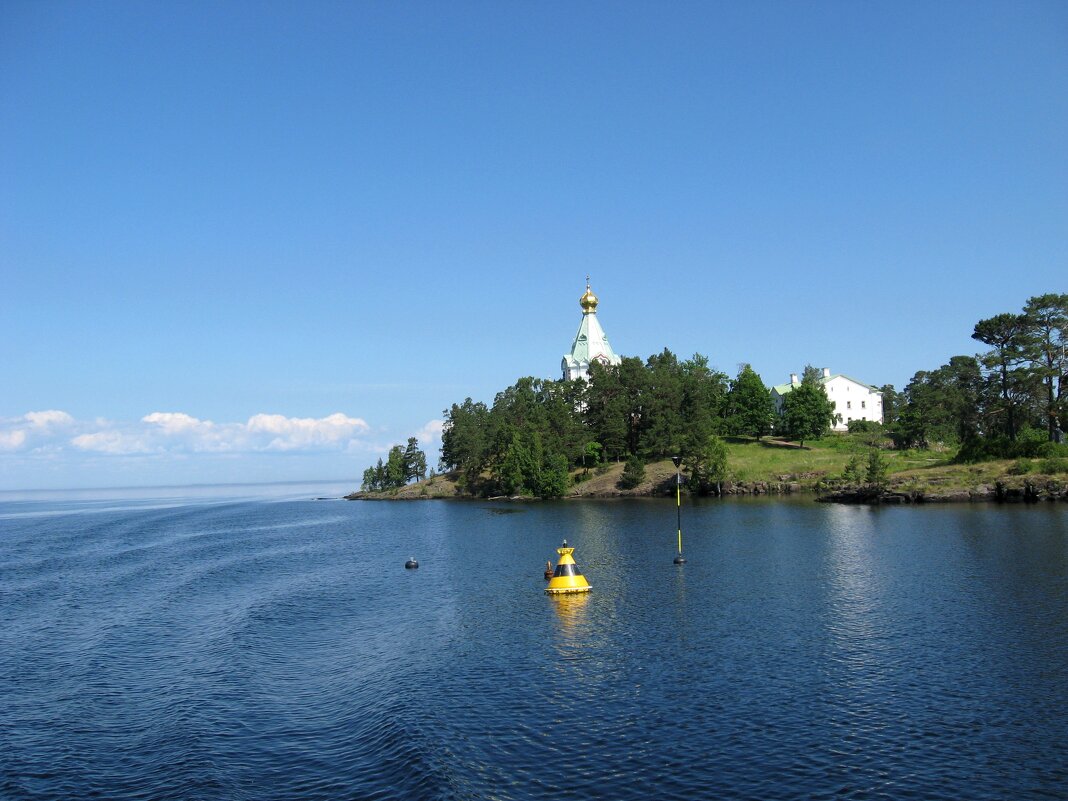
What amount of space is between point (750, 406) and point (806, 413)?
46.5 feet

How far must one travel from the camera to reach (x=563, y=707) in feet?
102

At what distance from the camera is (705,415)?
150 meters

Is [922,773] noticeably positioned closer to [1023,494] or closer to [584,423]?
[1023,494]

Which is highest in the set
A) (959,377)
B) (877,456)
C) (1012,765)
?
(959,377)

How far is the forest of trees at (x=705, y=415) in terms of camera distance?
108m

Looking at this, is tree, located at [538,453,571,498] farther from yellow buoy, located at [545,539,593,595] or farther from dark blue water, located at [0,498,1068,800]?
yellow buoy, located at [545,539,593,595]

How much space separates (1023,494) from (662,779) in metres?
97.6

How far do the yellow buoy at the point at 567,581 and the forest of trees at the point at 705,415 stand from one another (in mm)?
85837

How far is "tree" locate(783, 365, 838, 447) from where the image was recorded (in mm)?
159500

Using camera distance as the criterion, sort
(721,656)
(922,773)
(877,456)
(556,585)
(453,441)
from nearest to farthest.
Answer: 1. (922,773)
2. (721,656)
3. (556,585)
4. (877,456)
5. (453,441)

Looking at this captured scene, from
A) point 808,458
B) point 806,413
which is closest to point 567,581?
point 808,458

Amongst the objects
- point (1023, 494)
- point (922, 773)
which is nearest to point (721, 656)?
point (922, 773)

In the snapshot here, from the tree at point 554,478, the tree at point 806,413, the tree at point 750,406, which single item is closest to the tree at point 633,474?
the tree at point 554,478

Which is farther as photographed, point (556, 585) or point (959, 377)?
point (959, 377)
